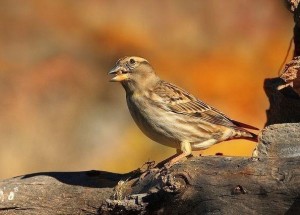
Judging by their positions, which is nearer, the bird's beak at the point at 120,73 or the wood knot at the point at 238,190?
the wood knot at the point at 238,190

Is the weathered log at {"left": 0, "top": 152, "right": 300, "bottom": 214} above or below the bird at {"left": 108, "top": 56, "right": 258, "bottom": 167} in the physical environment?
below

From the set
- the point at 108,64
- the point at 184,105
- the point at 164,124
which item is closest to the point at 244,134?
the point at 184,105

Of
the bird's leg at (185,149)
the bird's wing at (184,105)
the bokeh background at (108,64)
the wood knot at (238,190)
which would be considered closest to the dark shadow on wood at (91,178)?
the bird's leg at (185,149)

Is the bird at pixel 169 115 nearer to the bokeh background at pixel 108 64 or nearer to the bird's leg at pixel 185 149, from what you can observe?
the bird's leg at pixel 185 149

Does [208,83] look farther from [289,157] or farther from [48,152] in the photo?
[289,157]

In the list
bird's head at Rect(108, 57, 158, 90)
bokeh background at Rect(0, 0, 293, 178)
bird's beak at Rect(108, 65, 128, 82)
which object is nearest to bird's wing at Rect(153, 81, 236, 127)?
bird's head at Rect(108, 57, 158, 90)

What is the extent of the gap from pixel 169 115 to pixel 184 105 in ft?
1.08

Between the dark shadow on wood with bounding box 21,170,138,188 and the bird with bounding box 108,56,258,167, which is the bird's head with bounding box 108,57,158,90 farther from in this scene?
the dark shadow on wood with bounding box 21,170,138,188

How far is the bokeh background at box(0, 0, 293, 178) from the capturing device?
12.7m

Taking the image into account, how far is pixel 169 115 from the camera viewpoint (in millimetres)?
8227

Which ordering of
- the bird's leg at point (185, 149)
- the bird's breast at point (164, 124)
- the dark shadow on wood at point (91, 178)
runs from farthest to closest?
the bird's breast at point (164, 124) < the bird's leg at point (185, 149) < the dark shadow on wood at point (91, 178)

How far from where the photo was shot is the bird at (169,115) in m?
8.09

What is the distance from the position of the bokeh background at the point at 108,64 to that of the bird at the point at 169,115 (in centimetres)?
381

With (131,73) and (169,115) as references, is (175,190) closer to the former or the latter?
(169,115)
